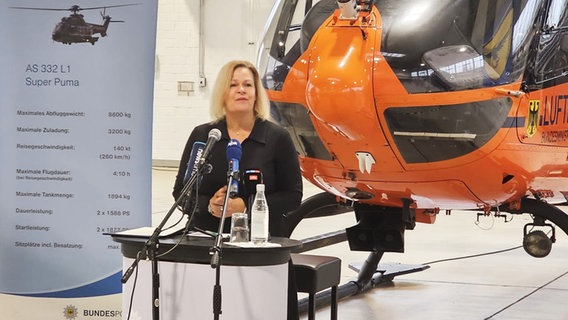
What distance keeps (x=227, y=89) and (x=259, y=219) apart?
0.78 m

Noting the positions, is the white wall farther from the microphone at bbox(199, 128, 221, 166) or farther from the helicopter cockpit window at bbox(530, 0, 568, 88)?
the microphone at bbox(199, 128, 221, 166)

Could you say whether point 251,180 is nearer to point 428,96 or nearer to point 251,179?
point 251,179

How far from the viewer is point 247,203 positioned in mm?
3658

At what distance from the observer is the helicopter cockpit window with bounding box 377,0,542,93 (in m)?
4.64

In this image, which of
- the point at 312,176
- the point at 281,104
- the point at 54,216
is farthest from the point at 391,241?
the point at 54,216

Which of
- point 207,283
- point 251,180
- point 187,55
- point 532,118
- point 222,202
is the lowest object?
point 207,283

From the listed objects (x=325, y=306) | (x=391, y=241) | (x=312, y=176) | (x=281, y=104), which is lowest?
(x=325, y=306)

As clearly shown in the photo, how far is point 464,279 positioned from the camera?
7.71 metres

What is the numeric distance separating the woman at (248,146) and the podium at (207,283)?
64 centimetres

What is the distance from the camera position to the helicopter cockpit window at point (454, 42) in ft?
15.2

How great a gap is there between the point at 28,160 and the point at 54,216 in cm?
31

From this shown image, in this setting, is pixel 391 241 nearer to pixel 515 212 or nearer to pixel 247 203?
pixel 515 212

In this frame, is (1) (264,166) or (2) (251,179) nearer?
(2) (251,179)

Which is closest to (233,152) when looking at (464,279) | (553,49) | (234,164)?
(234,164)
